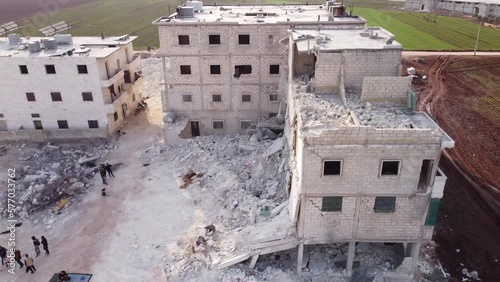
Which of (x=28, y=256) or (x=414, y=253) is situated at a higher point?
(x=414, y=253)

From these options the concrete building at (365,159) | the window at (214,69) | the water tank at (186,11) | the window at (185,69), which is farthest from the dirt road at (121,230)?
the water tank at (186,11)

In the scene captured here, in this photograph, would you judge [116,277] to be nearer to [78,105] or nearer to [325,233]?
[325,233]

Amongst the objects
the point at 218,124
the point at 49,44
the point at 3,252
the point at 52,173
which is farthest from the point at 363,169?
the point at 49,44

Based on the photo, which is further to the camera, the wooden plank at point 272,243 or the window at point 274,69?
the window at point 274,69

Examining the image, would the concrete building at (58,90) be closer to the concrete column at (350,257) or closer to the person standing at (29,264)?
the person standing at (29,264)

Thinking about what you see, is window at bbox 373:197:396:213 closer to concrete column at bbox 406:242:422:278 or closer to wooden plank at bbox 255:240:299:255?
concrete column at bbox 406:242:422:278

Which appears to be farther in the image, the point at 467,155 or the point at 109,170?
the point at 467,155

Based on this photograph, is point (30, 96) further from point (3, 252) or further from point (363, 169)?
point (363, 169)
